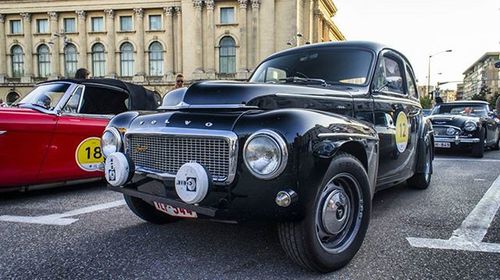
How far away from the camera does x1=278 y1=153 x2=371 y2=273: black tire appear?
Answer: 2510 mm

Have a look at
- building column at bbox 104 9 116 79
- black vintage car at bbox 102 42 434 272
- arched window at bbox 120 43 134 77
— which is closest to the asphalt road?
black vintage car at bbox 102 42 434 272

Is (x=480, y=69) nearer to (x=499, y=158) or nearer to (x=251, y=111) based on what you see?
(x=499, y=158)

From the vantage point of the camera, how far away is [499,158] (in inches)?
380

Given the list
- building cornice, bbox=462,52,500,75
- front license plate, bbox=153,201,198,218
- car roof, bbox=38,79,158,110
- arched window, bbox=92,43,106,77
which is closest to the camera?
front license plate, bbox=153,201,198,218

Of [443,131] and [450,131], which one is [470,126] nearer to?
[450,131]

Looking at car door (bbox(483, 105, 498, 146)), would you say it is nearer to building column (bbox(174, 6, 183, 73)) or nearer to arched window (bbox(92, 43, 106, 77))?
building column (bbox(174, 6, 183, 73))

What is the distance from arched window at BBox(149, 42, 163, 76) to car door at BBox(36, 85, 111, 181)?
45.8 meters

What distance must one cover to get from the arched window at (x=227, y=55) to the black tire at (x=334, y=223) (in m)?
46.0

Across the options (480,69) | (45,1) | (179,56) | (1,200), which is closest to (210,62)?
(179,56)

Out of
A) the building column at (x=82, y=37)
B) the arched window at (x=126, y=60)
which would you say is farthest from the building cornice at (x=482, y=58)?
the building column at (x=82, y=37)

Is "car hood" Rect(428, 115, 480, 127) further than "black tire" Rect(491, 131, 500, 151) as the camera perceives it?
No

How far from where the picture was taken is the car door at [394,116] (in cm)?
379

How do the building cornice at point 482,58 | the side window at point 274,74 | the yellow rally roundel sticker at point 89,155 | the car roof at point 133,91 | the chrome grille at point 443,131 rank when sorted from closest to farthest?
the side window at point 274,74, the yellow rally roundel sticker at point 89,155, the car roof at point 133,91, the chrome grille at point 443,131, the building cornice at point 482,58

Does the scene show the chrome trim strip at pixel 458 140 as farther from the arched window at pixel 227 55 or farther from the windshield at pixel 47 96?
the arched window at pixel 227 55
